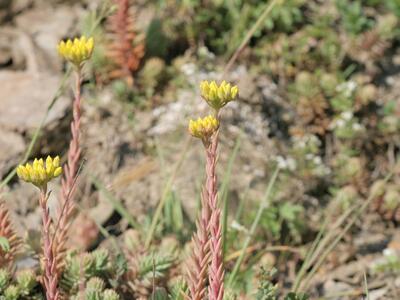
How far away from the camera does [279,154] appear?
17.0ft

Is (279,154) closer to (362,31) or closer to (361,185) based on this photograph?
(361,185)

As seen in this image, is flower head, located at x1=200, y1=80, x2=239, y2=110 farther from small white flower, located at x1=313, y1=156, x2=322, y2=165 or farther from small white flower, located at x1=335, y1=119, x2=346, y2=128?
small white flower, located at x1=335, y1=119, x2=346, y2=128

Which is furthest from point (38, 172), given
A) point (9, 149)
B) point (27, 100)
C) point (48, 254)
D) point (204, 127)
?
point (27, 100)

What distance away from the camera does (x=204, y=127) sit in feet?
7.37

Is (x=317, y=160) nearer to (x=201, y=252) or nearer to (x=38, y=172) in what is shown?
(x=201, y=252)

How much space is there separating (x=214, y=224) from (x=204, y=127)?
0.31 metres

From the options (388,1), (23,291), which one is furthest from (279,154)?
(23,291)

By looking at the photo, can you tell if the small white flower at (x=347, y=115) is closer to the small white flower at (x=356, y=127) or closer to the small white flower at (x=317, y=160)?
the small white flower at (x=356, y=127)

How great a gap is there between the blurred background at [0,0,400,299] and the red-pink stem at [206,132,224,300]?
1.50m

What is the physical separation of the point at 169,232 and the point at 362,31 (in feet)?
8.79

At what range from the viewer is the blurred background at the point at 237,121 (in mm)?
4422

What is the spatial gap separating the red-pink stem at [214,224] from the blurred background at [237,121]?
1.50 metres

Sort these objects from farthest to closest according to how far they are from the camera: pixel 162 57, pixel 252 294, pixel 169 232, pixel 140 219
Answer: pixel 162 57 → pixel 140 219 → pixel 169 232 → pixel 252 294

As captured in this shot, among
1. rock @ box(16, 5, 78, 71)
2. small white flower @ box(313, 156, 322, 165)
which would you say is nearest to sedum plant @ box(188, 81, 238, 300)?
small white flower @ box(313, 156, 322, 165)
